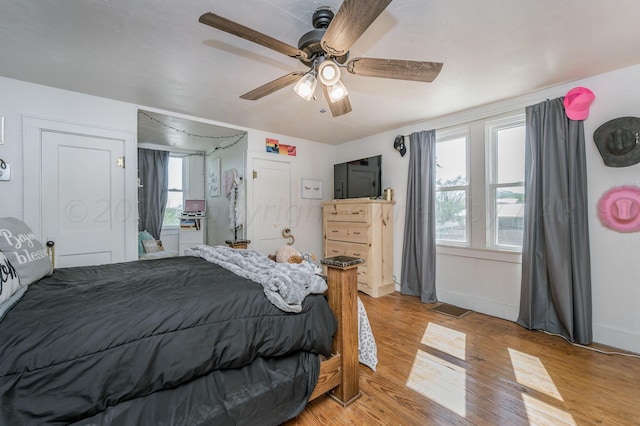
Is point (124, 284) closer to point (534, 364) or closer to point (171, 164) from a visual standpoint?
point (534, 364)

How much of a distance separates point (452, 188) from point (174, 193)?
479cm

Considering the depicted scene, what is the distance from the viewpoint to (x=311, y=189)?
4594mm

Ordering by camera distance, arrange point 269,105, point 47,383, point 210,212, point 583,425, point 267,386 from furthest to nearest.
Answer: point 210,212, point 269,105, point 583,425, point 267,386, point 47,383

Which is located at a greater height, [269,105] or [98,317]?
[269,105]

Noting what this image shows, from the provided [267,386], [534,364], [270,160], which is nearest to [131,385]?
[267,386]

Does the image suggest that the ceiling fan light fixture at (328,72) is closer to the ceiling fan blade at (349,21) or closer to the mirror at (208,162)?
the ceiling fan blade at (349,21)

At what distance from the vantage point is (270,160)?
13.5 feet

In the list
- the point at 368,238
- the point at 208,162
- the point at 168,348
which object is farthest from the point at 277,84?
the point at 208,162

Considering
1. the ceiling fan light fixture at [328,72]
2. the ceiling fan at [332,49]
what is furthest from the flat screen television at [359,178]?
the ceiling fan light fixture at [328,72]

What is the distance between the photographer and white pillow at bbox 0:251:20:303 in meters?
1.15

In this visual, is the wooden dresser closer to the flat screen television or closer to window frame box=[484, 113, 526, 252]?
the flat screen television

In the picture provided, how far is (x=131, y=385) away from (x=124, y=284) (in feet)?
2.21

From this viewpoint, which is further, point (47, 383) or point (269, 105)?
point (269, 105)

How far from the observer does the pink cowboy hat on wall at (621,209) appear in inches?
88.5
